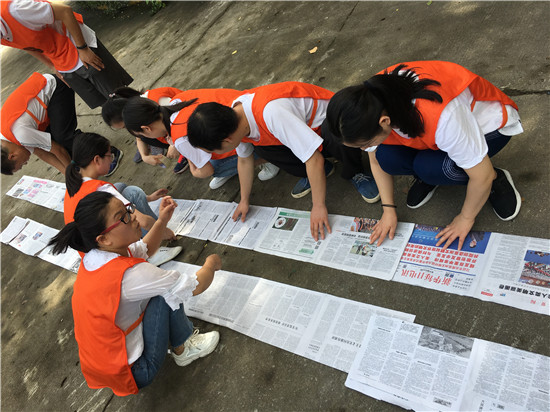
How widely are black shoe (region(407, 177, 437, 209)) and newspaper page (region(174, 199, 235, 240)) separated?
1.04 metres

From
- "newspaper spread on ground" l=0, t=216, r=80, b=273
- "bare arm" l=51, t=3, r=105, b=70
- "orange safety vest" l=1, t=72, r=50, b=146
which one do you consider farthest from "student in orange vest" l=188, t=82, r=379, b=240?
"orange safety vest" l=1, t=72, r=50, b=146

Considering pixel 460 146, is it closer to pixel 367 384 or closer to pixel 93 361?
pixel 367 384

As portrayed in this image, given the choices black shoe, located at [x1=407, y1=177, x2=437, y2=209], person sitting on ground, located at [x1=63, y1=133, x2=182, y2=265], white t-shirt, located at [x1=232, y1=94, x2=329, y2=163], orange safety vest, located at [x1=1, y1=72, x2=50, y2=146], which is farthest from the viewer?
orange safety vest, located at [x1=1, y1=72, x2=50, y2=146]

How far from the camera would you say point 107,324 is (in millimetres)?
1449

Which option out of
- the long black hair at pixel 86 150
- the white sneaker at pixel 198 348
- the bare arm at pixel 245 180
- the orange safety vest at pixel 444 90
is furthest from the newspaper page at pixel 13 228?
the orange safety vest at pixel 444 90

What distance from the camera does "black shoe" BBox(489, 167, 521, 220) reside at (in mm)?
1560

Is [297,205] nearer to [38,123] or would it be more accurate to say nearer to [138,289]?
[138,289]

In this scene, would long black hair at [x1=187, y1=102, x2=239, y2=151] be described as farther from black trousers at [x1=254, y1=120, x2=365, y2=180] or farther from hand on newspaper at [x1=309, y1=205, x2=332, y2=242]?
hand on newspaper at [x1=309, y1=205, x2=332, y2=242]

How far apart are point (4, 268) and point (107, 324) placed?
2.14m

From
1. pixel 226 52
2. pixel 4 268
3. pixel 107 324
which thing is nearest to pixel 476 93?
pixel 107 324

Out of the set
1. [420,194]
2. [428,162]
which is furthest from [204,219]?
[428,162]

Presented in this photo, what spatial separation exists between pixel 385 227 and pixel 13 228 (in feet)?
10.3

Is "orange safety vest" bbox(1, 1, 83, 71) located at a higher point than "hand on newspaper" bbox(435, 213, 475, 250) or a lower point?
higher

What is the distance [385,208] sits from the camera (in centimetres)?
173
